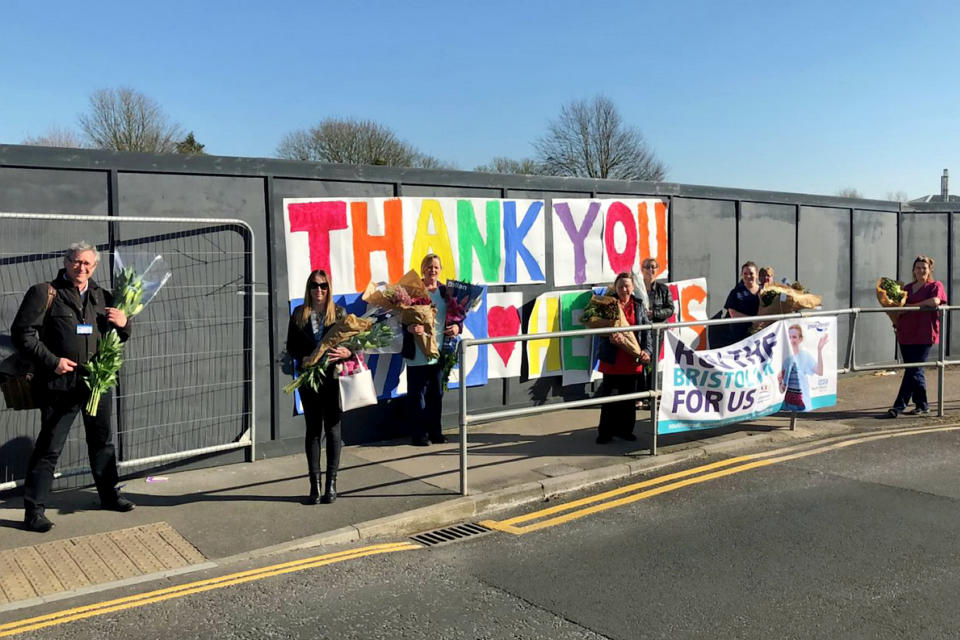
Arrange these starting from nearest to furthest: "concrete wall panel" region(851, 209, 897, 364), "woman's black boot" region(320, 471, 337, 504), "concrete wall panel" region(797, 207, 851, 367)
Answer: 1. "woman's black boot" region(320, 471, 337, 504)
2. "concrete wall panel" region(797, 207, 851, 367)
3. "concrete wall panel" region(851, 209, 897, 364)

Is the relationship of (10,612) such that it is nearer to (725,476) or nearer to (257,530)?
(257,530)

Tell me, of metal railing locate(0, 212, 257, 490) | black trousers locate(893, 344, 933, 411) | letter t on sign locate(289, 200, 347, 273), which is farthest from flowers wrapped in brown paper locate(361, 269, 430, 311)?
black trousers locate(893, 344, 933, 411)

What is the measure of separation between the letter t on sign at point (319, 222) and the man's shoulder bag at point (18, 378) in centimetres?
268

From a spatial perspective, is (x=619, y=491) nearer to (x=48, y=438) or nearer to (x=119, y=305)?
(x=119, y=305)

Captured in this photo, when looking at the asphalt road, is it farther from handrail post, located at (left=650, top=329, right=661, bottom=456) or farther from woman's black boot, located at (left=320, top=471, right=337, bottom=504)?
handrail post, located at (left=650, top=329, right=661, bottom=456)

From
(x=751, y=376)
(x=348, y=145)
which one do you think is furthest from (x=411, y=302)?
(x=348, y=145)

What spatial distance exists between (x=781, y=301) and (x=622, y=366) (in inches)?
98.5

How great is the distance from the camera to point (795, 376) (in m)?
9.02

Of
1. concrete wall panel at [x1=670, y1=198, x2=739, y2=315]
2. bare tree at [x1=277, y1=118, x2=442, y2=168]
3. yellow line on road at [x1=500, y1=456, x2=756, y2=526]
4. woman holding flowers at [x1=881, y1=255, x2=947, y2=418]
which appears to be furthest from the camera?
bare tree at [x1=277, y1=118, x2=442, y2=168]

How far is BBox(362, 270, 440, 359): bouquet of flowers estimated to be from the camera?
26.6ft

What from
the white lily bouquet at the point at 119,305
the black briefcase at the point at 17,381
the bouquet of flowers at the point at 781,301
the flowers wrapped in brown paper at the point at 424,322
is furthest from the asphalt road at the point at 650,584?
the bouquet of flowers at the point at 781,301

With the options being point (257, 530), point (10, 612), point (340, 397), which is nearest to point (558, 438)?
point (340, 397)

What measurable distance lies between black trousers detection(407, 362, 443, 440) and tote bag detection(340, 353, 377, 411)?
1.83 meters

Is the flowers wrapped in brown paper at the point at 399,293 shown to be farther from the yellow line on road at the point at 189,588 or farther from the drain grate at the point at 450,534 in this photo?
the yellow line on road at the point at 189,588
